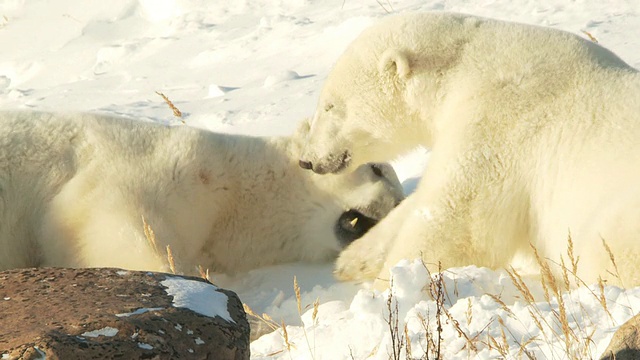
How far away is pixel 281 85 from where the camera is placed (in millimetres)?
10344

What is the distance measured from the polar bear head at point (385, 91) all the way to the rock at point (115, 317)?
8.84 ft

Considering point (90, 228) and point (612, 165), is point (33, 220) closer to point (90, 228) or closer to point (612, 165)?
point (90, 228)

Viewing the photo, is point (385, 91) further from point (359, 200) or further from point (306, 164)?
point (359, 200)

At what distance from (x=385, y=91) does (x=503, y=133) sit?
907 mm

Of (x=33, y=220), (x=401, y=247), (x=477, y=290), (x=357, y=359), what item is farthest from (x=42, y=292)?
(x=33, y=220)

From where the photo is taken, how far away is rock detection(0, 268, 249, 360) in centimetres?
263

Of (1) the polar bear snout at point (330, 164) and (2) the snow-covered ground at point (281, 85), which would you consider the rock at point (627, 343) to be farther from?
(1) the polar bear snout at point (330, 164)

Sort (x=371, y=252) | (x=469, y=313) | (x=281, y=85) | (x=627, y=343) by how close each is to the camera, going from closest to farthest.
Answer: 1. (x=627, y=343)
2. (x=469, y=313)
3. (x=371, y=252)
4. (x=281, y=85)

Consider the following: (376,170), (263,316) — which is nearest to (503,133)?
(263,316)

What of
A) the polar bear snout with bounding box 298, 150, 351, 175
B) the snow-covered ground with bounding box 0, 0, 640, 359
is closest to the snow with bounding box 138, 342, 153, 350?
the snow-covered ground with bounding box 0, 0, 640, 359

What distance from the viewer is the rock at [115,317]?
263cm

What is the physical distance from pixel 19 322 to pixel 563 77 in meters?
3.38

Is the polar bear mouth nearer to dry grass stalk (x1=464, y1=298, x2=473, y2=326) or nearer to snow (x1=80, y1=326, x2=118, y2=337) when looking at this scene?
dry grass stalk (x1=464, y1=298, x2=473, y2=326)

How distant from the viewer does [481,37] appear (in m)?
5.60
